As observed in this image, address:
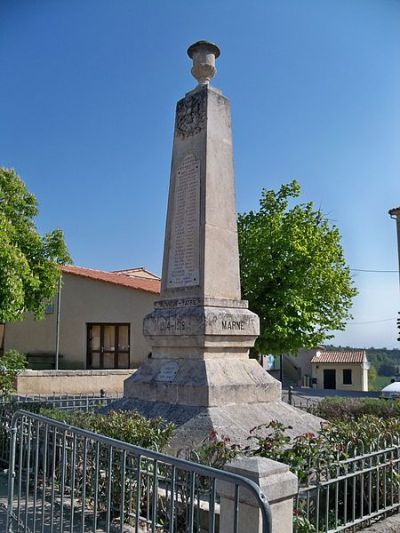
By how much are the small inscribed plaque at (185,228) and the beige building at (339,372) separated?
35.5m

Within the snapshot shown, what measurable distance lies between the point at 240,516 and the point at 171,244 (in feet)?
16.2

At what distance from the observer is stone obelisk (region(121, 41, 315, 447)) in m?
6.20

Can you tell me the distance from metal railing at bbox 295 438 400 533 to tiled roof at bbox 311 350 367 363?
119ft

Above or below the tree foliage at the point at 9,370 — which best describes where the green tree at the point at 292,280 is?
above

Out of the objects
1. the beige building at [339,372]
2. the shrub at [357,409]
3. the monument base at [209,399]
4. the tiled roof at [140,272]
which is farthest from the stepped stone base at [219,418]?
the beige building at [339,372]

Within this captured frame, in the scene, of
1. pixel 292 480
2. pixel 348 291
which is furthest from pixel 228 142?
pixel 348 291

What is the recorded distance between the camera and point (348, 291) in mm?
16125

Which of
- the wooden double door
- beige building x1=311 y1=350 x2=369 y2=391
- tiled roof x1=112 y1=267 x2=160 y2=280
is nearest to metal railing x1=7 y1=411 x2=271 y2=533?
the wooden double door

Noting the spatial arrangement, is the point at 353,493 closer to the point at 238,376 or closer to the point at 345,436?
the point at 345,436

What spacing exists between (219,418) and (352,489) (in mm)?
1761

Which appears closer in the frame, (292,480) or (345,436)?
(292,480)

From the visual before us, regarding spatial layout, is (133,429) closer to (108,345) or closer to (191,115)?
(191,115)

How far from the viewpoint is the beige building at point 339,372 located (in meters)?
41.1

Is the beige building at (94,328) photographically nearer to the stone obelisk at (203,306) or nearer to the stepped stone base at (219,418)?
the stone obelisk at (203,306)
